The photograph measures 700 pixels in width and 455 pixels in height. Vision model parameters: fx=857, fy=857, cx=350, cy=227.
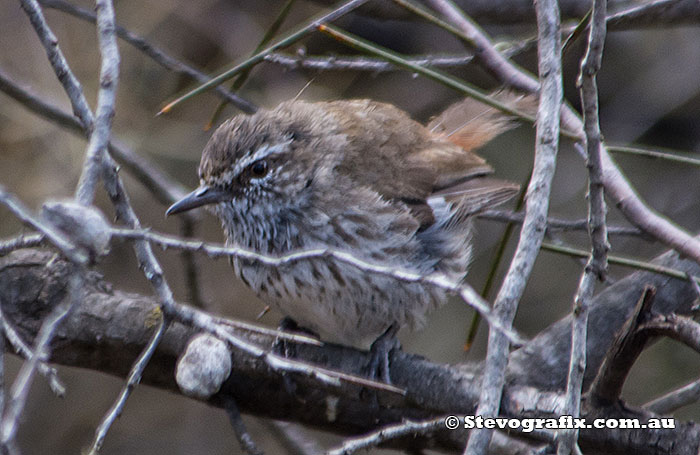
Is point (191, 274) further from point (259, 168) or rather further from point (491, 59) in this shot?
point (491, 59)

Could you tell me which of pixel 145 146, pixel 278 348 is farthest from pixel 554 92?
pixel 145 146

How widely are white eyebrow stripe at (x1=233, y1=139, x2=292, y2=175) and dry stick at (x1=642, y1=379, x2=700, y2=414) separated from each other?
71.6 inches

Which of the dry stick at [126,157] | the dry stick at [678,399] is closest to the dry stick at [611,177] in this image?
the dry stick at [678,399]

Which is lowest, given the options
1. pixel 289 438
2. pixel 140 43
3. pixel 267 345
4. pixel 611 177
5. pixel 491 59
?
pixel 289 438

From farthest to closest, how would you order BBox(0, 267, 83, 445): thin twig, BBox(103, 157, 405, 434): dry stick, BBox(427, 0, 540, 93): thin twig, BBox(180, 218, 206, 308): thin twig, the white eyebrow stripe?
BBox(180, 218, 206, 308): thin twig, the white eyebrow stripe, BBox(427, 0, 540, 93): thin twig, BBox(103, 157, 405, 434): dry stick, BBox(0, 267, 83, 445): thin twig

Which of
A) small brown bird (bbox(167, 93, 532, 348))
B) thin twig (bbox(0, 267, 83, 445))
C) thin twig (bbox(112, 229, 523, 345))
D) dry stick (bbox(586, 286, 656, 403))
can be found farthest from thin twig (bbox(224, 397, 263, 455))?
thin twig (bbox(0, 267, 83, 445))

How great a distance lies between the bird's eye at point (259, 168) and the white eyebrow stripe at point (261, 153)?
2 cm

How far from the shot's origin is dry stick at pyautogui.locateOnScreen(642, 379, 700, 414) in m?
2.78

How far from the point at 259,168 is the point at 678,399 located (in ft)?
6.22

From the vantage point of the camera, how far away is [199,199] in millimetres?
3564

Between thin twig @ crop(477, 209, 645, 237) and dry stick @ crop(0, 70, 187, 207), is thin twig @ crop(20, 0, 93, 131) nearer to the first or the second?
dry stick @ crop(0, 70, 187, 207)

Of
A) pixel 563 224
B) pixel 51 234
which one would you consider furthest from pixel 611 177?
pixel 51 234

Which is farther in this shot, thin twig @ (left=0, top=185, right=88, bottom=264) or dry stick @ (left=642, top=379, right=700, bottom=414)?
dry stick @ (left=642, top=379, right=700, bottom=414)

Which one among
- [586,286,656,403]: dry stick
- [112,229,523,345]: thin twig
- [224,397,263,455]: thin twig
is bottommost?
[224,397,263,455]: thin twig
